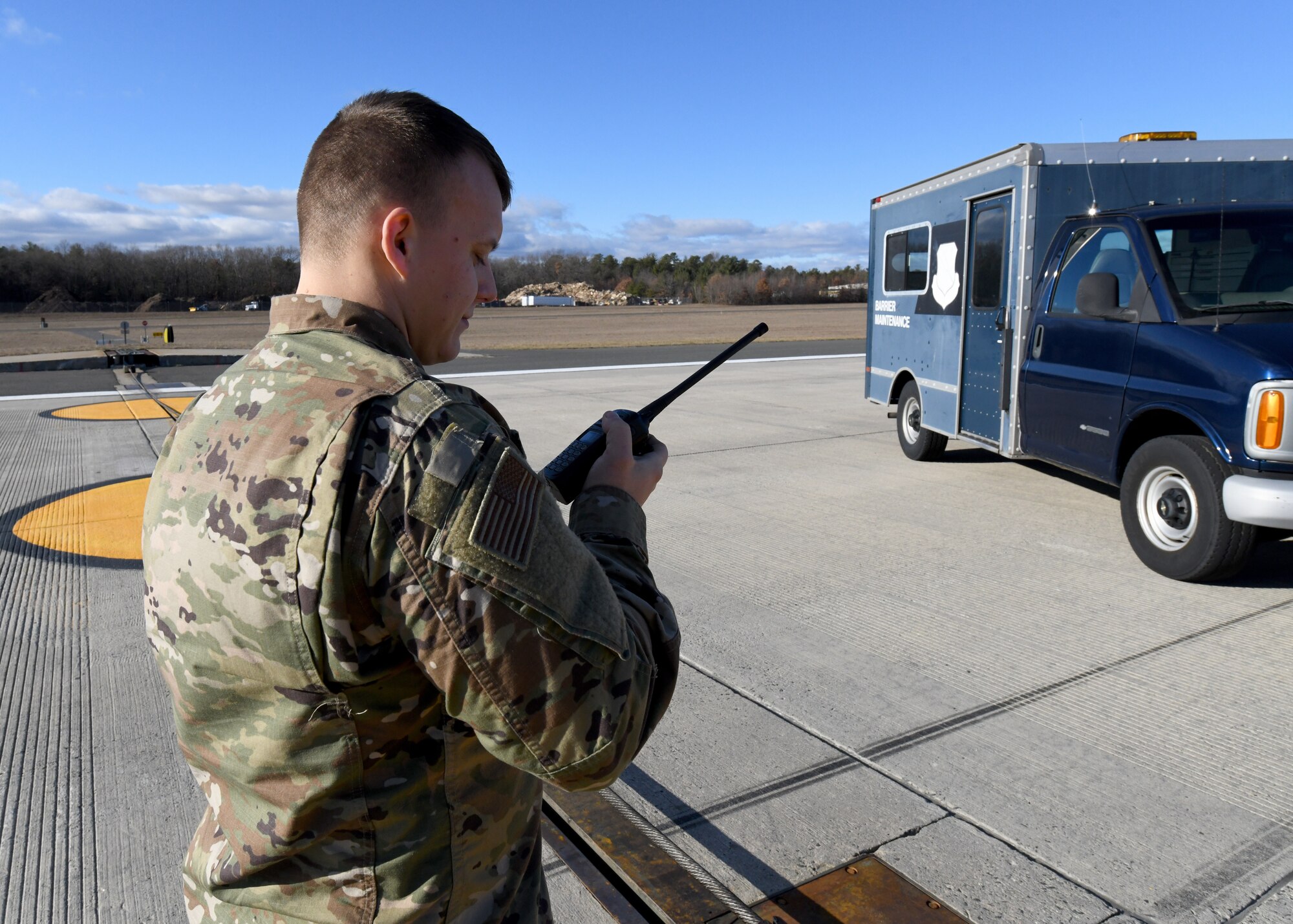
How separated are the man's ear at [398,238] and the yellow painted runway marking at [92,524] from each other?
497cm

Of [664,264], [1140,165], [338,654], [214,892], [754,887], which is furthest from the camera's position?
[664,264]

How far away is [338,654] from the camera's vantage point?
A: 1062 mm

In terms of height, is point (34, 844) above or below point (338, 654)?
below

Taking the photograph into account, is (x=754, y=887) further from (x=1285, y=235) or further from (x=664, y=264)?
(x=664, y=264)

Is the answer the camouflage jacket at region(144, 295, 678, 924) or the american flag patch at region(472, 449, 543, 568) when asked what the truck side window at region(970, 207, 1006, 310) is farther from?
the american flag patch at region(472, 449, 543, 568)

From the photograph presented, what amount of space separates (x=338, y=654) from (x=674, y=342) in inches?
1248

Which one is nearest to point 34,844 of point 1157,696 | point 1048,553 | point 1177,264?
point 1157,696

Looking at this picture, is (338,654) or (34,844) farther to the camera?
(34,844)

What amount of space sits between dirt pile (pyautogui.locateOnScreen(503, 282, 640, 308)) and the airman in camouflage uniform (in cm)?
12670

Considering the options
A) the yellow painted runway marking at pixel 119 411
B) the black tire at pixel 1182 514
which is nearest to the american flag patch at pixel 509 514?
the black tire at pixel 1182 514

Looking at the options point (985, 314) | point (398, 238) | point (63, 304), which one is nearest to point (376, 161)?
point (398, 238)

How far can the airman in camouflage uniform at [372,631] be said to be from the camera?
1027 millimetres

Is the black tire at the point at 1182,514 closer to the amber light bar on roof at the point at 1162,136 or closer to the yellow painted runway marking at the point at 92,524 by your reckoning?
the amber light bar on roof at the point at 1162,136

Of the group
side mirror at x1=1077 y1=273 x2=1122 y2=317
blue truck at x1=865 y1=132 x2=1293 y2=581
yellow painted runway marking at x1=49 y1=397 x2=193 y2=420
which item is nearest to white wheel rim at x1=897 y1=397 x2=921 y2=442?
blue truck at x1=865 y1=132 x2=1293 y2=581
